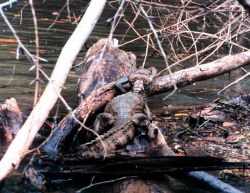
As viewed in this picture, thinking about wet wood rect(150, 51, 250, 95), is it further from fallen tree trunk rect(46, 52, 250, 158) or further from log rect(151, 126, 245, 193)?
log rect(151, 126, 245, 193)

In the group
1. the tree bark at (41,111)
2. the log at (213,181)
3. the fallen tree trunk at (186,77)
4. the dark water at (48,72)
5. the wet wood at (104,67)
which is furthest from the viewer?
the dark water at (48,72)

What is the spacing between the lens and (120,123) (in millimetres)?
6957

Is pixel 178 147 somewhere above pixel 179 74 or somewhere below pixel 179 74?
below

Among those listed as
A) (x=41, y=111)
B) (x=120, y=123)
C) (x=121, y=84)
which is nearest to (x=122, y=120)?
(x=120, y=123)

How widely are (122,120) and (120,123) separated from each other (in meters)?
0.09

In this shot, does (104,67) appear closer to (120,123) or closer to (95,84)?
(95,84)

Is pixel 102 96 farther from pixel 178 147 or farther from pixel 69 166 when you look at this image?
pixel 69 166

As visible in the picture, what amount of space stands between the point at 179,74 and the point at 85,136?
1.42 m

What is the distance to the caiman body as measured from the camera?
20.1 feet

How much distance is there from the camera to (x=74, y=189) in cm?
538

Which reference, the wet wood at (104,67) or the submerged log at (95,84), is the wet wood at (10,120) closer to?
the submerged log at (95,84)

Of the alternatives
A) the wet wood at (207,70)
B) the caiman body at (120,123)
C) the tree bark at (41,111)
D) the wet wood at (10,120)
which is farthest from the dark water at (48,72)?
the tree bark at (41,111)

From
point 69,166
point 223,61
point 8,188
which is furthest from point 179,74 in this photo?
point 8,188

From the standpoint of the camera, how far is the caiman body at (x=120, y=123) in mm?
6117
